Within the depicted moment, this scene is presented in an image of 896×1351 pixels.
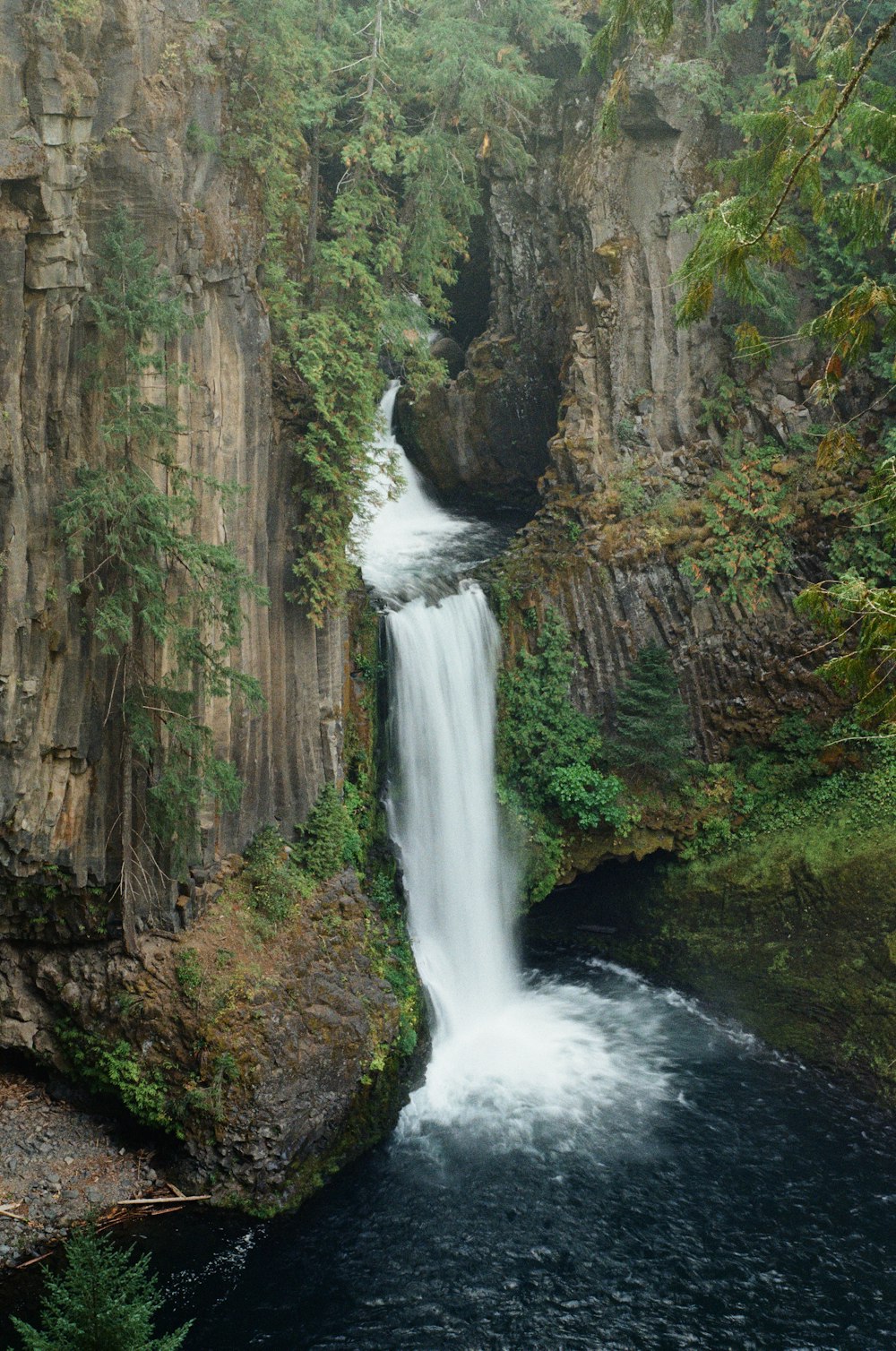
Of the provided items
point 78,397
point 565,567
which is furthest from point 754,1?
point 78,397

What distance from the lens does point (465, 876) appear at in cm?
1616

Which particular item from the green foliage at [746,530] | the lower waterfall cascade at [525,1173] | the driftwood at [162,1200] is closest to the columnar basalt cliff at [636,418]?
the green foliage at [746,530]

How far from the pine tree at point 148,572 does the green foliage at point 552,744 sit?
20.8 ft

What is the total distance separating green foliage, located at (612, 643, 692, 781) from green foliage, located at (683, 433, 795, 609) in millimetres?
1704

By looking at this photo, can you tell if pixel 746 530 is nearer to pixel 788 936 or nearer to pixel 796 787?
pixel 796 787

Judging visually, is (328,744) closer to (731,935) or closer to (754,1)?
(731,935)

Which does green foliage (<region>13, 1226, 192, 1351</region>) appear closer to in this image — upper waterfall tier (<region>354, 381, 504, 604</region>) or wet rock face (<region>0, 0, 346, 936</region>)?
wet rock face (<region>0, 0, 346, 936</region>)

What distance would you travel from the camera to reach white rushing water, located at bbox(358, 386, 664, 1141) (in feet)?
46.2

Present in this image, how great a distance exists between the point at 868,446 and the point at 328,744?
10.8 metres

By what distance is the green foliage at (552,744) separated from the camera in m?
16.7

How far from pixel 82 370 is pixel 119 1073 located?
8241 millimetres

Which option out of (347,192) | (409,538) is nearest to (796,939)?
(409,538)

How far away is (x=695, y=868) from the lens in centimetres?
1666

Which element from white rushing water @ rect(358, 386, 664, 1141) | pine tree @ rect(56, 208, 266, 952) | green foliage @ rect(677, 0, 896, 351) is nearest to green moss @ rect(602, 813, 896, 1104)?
white rushing water @ rect(358, 386, 664, 1141)
